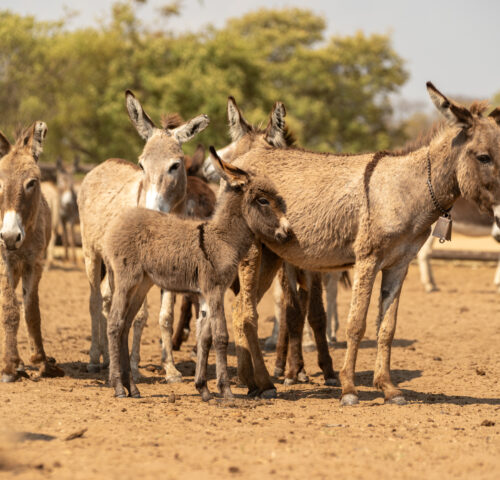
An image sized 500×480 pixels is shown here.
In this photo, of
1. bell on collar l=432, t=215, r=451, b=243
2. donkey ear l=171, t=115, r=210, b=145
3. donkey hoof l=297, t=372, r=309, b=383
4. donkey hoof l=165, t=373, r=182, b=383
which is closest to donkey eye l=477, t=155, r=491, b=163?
bell on collar l=432, t=215, r=451, b=243

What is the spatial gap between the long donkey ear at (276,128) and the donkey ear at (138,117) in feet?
4.10

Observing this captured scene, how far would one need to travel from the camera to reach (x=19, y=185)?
6941mm

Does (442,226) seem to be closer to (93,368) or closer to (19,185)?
(19,185)

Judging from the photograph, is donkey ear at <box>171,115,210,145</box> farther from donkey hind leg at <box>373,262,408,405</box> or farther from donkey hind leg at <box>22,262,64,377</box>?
donkey hind leg at <box>373,262,408,405</box>

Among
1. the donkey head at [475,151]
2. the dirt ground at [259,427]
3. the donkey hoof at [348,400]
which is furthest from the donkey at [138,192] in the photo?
the donkey head at [475,151]

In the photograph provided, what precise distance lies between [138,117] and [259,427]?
3951mm

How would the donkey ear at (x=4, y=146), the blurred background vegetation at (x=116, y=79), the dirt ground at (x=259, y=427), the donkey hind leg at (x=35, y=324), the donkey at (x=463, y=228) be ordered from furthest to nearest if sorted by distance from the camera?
the blurred background vegetation at (x=116, y=79), the donkey at (x=463, y=228), the donkey hind leg at (x=35, y=324), the donkey ear at (x=4, y=146), the dirt ground at (x=259, y=427)

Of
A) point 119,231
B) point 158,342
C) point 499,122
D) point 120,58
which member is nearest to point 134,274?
point 119,231

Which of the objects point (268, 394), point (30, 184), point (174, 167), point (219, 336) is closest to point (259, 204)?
point (219, 336)

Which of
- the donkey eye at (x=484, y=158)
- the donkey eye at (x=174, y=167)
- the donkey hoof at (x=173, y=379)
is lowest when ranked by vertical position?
the donkey hoof at (x=173, y=379)

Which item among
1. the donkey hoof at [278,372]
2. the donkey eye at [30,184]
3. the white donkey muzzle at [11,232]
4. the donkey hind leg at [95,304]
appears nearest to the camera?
the white donkey muzzle at [11,232]

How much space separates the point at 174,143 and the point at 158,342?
140 inches

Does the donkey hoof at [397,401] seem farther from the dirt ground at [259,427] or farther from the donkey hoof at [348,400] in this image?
the donkey hoof at [348,400]

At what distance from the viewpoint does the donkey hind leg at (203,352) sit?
6.40 metres
